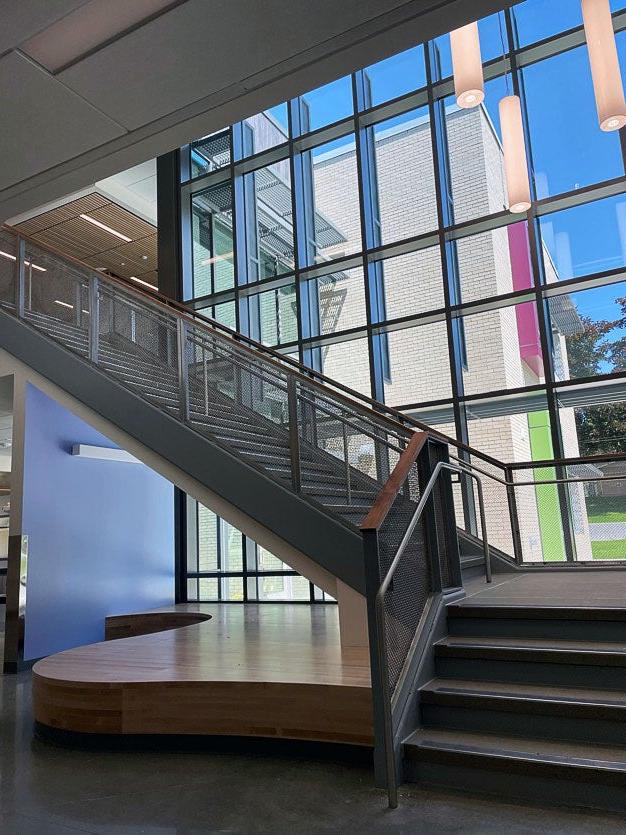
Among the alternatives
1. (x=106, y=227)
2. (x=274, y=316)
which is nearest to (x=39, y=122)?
(x=274, y=316)

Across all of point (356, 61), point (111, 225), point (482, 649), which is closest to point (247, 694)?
point (482, 649)

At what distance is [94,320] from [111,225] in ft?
20.9

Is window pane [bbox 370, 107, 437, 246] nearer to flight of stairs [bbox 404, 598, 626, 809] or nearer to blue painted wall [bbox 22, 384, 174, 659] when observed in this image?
blue painted wall [bbox 22, 384, 174, 659]

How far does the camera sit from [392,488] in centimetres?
407

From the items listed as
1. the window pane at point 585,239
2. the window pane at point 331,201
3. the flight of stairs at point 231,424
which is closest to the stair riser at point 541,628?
the flight of stairs at point 231,424

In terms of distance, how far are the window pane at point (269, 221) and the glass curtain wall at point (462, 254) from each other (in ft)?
0.10

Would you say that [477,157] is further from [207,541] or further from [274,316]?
[207,541]

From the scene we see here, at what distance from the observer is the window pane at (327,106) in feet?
32.1

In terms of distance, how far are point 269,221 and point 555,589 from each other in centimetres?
735

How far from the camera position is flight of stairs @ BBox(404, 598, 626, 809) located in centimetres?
326

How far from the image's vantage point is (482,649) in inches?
162

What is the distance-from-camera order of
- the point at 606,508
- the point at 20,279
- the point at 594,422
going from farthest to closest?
the point at 20,279, the point at 594,422, the point at 606,508

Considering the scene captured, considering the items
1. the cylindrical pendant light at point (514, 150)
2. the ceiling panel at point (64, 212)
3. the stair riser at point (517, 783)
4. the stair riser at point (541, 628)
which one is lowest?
the stair riser at point (517, 783)

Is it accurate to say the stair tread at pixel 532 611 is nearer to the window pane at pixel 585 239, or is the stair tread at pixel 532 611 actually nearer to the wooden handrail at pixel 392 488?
the wooden handrail at pixel 392 488
